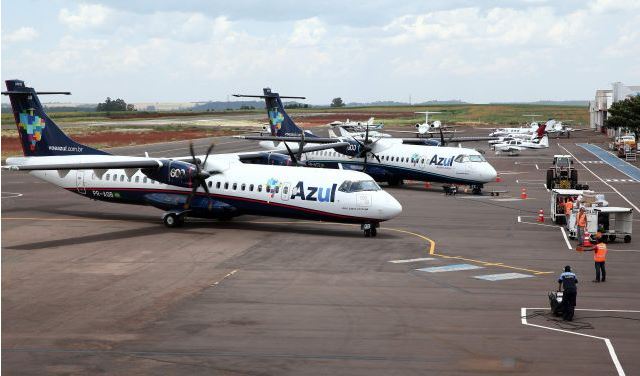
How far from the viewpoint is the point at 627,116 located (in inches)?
4377

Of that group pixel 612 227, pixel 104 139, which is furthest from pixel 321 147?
pixel 104 139

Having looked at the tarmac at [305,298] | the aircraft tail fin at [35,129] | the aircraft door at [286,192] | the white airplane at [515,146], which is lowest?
the tarmac at [305,298]

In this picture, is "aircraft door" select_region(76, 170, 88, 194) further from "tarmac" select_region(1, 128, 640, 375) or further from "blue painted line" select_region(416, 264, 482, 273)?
"blue painted line" select_region(416, 264, 482, 273)

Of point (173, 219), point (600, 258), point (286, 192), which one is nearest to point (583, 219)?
point (600, 258)

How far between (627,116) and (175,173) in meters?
88.4

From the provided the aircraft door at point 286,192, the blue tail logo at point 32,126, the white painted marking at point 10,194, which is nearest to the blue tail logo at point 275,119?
the white painted marking at point 10,194

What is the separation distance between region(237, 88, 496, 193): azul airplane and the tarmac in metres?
10.4

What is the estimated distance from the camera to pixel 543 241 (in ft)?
116

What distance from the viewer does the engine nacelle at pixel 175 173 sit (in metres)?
38.3

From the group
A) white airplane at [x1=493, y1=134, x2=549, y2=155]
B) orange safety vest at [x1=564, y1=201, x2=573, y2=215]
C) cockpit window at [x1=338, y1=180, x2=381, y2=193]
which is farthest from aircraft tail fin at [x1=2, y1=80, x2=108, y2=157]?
white airplane at [x1=493, y1=134, x2=549, y2=155]

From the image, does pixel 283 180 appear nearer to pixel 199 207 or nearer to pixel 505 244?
pixel 199 207

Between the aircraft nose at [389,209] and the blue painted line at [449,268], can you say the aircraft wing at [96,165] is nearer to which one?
the aircraft nose at [389,209]

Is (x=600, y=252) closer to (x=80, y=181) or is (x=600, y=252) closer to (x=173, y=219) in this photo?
(x=173, y=219)

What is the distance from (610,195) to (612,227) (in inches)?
705
